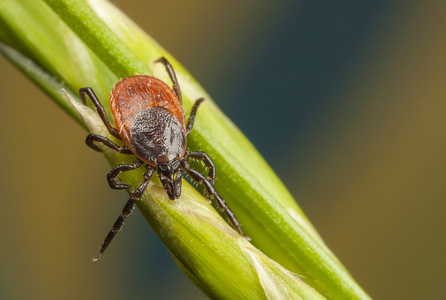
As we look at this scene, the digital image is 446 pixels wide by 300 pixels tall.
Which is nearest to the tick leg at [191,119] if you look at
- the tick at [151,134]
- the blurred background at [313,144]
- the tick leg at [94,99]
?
the tick at [151,134]

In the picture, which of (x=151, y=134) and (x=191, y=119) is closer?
(x=191, y=119)

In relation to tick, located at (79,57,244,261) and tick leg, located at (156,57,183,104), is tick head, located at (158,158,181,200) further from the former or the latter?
tick leg, located at (156,57,183,104)

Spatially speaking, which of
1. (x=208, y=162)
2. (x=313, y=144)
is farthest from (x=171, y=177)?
(x=313, y=144)

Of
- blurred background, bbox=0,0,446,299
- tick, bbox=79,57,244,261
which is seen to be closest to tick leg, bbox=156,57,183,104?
tick, bbox=79,57,244,261

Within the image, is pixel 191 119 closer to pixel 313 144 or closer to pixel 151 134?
pixel 151 134

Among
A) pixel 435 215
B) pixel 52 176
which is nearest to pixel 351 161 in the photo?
pixel 435 215

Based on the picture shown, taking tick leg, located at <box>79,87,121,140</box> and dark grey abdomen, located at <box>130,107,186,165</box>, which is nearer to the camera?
tick leg, located at <box>79,87,121,140</box>
